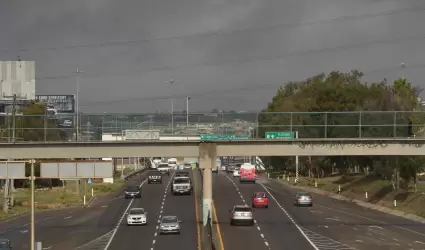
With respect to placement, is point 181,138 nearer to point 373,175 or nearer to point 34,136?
point 34,136

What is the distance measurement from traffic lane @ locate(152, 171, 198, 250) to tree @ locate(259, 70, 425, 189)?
10.6 meters

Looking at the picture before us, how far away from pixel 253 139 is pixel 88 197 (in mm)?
44438

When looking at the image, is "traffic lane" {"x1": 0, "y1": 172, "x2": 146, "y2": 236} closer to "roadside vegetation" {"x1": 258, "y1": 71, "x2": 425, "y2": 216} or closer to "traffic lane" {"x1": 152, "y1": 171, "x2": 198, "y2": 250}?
"traffic lane" {"x1": 152, "y1": 171, "x2": 198, "y2": 250}

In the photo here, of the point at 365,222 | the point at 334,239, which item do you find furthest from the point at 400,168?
the point at 334,239

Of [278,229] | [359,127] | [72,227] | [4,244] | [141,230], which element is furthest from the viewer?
[72,227]

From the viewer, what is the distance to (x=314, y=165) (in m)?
125

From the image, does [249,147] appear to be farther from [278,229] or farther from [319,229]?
[319,229]

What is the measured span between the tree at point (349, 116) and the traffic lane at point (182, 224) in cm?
1061

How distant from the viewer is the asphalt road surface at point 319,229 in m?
45.2

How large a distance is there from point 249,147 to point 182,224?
1187cm

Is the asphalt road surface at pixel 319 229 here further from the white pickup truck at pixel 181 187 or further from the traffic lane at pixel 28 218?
the traffic lane at pixel 28 218

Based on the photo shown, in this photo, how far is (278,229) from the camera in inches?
2130

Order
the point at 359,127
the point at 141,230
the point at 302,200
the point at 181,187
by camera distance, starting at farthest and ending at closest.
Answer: the point at 181,187
the point at 302,200
the point at 141,230
the point at 359,127

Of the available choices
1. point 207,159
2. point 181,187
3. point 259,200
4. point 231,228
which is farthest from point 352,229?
point 181,187
